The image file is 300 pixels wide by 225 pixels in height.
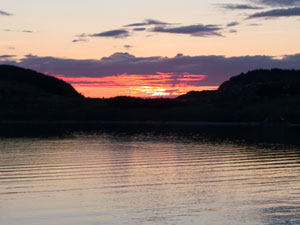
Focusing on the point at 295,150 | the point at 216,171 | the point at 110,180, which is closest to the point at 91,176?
the point at 110,180

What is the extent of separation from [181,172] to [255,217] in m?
23.3

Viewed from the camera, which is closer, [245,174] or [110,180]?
[110,180]

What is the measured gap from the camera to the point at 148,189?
45.5 m

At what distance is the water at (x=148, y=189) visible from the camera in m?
34.8

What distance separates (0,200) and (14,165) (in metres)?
23.0

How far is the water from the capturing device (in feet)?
114

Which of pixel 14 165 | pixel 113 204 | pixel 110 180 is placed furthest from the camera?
pixel 14 165

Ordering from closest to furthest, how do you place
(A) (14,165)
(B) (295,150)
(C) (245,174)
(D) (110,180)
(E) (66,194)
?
(E) (66,194) < (D) (110,180) < (C) (245,174) < (A) (14,165) < (B) (295,150)

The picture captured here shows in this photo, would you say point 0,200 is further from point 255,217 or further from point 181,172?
point 181,172

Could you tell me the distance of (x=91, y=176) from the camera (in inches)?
2109

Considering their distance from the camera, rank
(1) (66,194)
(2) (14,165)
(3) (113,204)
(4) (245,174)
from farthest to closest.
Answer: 1. (2) (14,165)
2. (4) (245,174)
3. (1) (66,194)
4. (3) (113,204)

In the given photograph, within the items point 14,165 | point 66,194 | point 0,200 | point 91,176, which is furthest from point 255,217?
point 14,165

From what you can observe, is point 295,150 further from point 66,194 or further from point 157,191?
point 66,194

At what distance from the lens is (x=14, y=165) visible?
204ft
